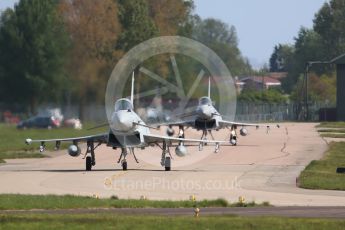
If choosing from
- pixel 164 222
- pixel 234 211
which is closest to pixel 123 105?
pixel 234 211

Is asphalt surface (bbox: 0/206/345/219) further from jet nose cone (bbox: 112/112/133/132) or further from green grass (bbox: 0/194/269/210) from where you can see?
jet nose cone (bbox: 112/112/133/132)

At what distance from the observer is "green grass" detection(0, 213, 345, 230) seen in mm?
21047

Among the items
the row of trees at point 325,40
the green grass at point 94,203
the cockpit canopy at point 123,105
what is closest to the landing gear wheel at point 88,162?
the cockpit canopy at point 123,105

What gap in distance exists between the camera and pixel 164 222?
2161 centimetres

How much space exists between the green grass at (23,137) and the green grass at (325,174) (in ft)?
50.6

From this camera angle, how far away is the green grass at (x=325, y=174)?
103ft

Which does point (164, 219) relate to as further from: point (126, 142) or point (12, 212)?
point (126, 142)

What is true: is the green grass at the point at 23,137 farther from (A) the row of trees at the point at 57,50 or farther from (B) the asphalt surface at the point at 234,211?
(B) the asphalt surface at the point at 234,211

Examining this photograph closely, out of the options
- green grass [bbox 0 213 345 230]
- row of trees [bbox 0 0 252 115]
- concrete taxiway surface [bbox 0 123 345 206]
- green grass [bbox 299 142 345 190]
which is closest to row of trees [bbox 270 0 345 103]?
row of trees [bbox 0 0 252 115]

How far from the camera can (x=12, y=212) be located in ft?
80.8

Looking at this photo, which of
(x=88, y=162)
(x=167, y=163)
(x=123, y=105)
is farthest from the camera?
(x=88, y=162)

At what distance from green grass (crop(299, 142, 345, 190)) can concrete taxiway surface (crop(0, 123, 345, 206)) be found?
48cm

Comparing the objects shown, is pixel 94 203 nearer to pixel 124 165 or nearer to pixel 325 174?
pixel 325 174

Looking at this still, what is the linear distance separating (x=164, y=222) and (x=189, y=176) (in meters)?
14.4
